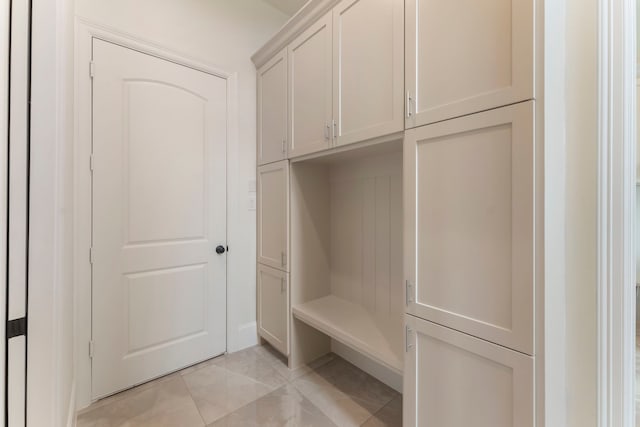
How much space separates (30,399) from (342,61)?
2022 millimetres

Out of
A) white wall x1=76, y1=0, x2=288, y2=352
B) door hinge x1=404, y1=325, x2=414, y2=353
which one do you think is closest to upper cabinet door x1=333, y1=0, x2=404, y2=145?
door hinge x1=404, y1=325, x2=414, y2=353

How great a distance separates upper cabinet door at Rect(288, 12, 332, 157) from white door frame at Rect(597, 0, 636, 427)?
122 cm

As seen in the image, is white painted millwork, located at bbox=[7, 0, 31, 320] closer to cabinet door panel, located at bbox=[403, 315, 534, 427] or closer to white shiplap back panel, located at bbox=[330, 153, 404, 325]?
cabinet door panel, located at bbox=[403, 315, 534, 427]

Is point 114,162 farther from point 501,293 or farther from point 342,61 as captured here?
point 501,293

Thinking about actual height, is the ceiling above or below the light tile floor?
above

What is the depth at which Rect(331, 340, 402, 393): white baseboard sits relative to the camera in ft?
6.27

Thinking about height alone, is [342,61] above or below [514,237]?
above

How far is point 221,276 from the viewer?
2.31m

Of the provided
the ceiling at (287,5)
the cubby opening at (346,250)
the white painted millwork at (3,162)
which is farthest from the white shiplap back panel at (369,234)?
the white painted millwork at (3,162)

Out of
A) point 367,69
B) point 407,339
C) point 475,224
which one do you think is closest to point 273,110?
point 367,69

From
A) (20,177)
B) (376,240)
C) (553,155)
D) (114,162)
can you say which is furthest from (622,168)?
(114,162)

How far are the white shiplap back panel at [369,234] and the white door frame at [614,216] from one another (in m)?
1.00

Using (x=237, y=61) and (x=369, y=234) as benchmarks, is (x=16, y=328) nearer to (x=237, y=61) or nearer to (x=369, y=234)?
(x=369, y=234)

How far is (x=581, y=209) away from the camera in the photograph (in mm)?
1037
